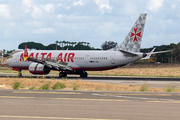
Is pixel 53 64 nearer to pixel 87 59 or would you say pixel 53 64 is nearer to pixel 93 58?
pixel 87 59

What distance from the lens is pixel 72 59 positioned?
43094 millimetres

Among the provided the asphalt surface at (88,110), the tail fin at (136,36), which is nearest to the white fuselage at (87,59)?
the tail fin at (136,36)

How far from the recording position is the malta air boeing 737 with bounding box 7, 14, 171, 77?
4044cm

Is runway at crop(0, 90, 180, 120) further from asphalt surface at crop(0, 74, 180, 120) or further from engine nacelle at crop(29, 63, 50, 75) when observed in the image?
engine nacelle at crop(29, 63, 50, 75)

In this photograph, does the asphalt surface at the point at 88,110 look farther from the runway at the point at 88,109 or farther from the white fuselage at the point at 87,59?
the white fuselage at the point at 87,59

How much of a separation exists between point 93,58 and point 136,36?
6.29 metres

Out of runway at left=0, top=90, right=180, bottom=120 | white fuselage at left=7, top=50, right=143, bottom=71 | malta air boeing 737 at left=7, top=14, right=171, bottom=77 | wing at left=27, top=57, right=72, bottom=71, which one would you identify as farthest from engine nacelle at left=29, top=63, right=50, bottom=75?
runway at left=0, top=90, right=180, bottom=120

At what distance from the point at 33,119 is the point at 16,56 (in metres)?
36.9

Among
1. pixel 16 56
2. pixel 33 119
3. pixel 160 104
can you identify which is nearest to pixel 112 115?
pixel 33 119

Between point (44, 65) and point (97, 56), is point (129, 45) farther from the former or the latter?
point (44, 65)

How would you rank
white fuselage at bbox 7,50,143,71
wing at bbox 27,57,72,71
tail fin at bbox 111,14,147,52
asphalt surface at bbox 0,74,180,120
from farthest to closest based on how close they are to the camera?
1. tail fin at bbox 111,14,147,52
2. white fuselage at bbox 7,50,143,71
3. wing at bbox 27,57,72,71
4. asphalt surface at bbox 0,74,180,120

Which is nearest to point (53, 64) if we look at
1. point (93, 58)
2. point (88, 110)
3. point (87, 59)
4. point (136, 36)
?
point (87, 59)

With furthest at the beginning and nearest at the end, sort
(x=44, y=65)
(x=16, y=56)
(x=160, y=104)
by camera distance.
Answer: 1. (x=16, y=56)
2. (x=44, y=65)
3. (x=160, y=104)

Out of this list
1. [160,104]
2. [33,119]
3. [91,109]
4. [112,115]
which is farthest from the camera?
[160,104]
